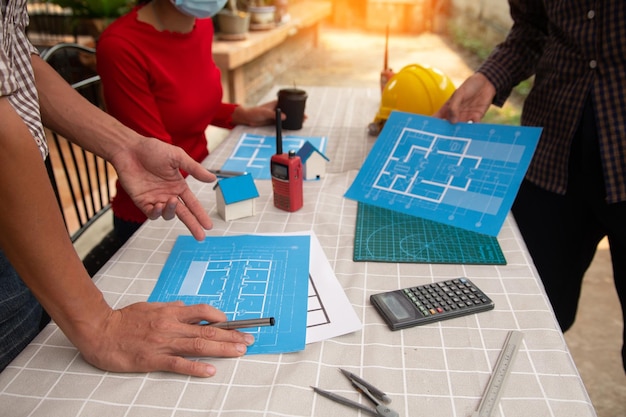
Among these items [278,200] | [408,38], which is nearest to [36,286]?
[278,200]

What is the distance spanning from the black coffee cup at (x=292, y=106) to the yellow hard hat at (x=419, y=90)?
31 centimetres

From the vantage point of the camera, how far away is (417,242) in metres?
1.00

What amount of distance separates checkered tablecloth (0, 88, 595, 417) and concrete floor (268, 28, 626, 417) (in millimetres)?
1238

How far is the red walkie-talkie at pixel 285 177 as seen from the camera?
3.60 feet

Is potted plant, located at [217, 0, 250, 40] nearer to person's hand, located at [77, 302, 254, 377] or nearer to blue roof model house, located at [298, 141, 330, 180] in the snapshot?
blue roof model house, located at [298, 141, 330, 180]

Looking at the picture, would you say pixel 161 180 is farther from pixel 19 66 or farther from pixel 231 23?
pixel 231 23

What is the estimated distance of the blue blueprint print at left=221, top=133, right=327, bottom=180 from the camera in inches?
55.4

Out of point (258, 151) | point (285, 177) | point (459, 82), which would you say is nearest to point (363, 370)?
point (285, 177)

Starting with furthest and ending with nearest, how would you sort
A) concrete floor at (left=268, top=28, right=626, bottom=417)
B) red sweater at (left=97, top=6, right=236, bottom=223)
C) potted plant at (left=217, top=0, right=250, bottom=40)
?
potted plant at (left=217, top=0, right=250, bottom=40)
concrete floor at (left=268, top=28, right=626, bottom=417)
red sweater at (left=97, top=6, right=236, bottom=223)

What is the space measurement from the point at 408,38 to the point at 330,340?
8.98 meters

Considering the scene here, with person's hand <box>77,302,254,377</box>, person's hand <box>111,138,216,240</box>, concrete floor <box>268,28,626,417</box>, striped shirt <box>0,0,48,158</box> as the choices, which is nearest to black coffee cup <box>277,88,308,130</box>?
concrete floor <box>268,28,626,417</box>

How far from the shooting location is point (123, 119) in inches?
56.7

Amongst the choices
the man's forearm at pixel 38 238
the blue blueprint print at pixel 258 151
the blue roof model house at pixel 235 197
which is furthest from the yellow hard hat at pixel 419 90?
the man's forearm at pixel 38 238

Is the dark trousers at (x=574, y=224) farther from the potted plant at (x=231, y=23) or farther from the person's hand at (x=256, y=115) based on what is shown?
the potted plant at (x=231, y=23)
